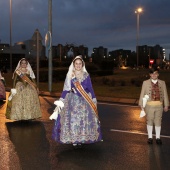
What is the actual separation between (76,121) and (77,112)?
0.17m

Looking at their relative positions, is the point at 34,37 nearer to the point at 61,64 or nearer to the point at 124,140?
the point at 124,140

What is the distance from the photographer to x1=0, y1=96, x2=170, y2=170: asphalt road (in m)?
6.54

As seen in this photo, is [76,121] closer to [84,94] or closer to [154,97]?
[84,94]

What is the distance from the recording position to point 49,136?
8.94 m

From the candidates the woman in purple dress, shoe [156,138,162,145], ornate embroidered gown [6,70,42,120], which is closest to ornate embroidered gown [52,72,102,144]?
the woman in purple dress

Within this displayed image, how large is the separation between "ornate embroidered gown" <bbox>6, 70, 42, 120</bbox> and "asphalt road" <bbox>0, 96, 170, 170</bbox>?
0.23m

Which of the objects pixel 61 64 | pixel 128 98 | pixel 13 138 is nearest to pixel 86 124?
pixel 13 138

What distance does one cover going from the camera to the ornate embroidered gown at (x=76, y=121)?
748 cm

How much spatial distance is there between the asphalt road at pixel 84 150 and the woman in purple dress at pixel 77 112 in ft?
0.91

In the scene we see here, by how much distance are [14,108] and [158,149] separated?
15.0 feet

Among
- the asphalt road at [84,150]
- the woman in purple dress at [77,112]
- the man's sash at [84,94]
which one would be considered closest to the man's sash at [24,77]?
the asphalt road at [84,150]

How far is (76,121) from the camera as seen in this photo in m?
7.51

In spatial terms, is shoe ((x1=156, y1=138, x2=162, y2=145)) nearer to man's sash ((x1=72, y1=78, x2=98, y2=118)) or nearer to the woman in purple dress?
the woman in purple dress

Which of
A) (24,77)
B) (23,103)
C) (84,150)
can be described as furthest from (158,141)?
(24,77)
